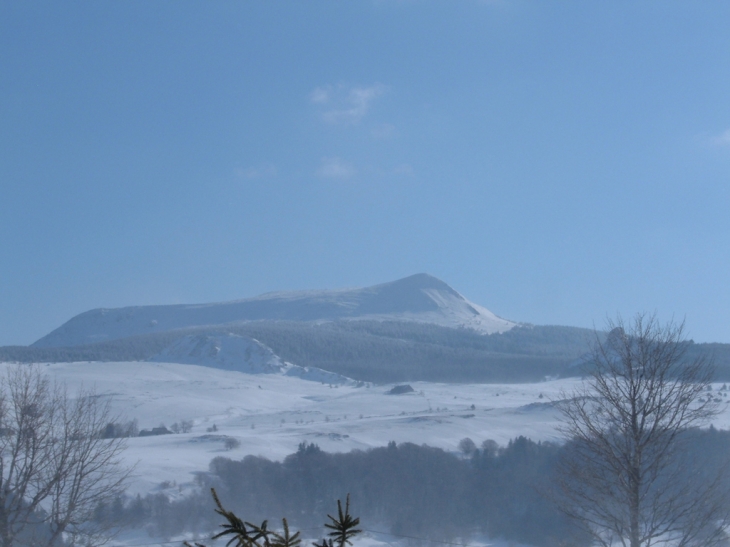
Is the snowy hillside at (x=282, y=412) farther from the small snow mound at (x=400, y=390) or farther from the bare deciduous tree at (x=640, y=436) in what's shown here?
the bare deciduous tree at (x=640, y=436)

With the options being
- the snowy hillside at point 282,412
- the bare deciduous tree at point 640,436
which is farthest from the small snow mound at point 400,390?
the bare deciduous tree at point 640,436

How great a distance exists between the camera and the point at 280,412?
62750 millimetres

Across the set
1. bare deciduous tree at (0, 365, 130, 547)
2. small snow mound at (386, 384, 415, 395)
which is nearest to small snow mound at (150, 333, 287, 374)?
small snow mound at (386, 384, 415, 395)

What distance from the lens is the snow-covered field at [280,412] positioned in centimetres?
2934

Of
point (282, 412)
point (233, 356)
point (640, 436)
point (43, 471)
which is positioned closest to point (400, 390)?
point (282, 412)

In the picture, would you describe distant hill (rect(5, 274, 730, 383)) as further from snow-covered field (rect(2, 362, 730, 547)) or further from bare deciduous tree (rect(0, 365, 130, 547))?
bare deciduous tree (rect(0, 365, 130, 547))

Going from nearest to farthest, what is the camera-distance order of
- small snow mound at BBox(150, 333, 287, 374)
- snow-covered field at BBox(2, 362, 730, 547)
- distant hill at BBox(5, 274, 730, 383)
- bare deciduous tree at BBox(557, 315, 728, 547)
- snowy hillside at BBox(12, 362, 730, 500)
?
bare deciduous tree at BBox(557, 315, 728, 547) → snow-covered field at BBox(2, 362, 730, 547) → snowy hillside at BBox(12, 362, 730, 500) → distant hill at BBox(5, 274, 730, 383) → small snow mound at BBox(150, 333, 287, 374)

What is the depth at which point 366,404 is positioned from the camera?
65938 millimetres

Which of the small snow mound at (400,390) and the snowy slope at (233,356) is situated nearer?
the small snow mound at (400,390)

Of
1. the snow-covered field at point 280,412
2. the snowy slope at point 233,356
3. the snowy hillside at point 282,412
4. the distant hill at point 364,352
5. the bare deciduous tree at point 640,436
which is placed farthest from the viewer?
the snowy slope at point 233,356

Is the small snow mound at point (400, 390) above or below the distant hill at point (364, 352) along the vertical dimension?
below

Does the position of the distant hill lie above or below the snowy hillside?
above

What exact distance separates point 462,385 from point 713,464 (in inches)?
2679

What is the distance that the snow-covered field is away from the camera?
29344mm
